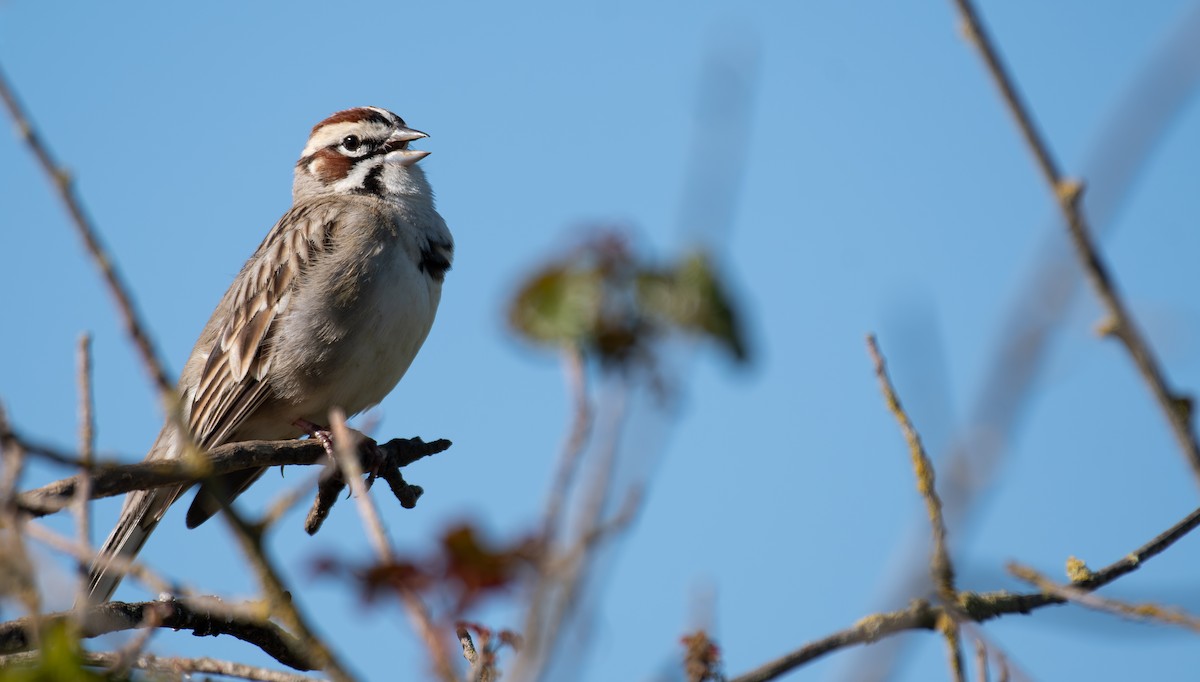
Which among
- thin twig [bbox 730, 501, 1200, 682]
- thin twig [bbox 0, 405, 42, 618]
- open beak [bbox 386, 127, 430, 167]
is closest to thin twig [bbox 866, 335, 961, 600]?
thin twig [bbox 730, 501, 1200, 682]

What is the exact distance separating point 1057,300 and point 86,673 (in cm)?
157

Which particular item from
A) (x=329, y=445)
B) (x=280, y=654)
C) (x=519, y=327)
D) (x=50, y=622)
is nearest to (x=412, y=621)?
(x=519, y=327)

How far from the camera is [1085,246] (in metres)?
1.20

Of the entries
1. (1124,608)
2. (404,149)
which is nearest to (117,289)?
(1124,608)

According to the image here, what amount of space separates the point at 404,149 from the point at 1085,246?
6692mm

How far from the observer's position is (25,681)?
190 cm

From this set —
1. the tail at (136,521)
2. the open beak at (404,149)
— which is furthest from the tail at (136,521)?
the open beak at (404,149)

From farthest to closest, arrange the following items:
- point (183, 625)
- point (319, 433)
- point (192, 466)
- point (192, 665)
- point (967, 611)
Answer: point (319, 433) → point (183, 625) → point (192, 665) → point (967, 611) → point (192, 466)

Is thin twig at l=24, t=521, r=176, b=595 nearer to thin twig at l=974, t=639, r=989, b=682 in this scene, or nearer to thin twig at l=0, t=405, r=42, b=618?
thin twig at l=0, t=405, r=42, b=618

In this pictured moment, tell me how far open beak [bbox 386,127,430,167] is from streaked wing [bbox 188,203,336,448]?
657 millimetres

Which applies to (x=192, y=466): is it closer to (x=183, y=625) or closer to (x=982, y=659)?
(x=982, y=659)

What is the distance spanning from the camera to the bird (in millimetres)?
6438

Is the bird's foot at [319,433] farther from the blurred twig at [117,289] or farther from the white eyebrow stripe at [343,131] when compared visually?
the blurred twig at [117,289]

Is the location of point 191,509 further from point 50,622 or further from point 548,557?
point 548,557
